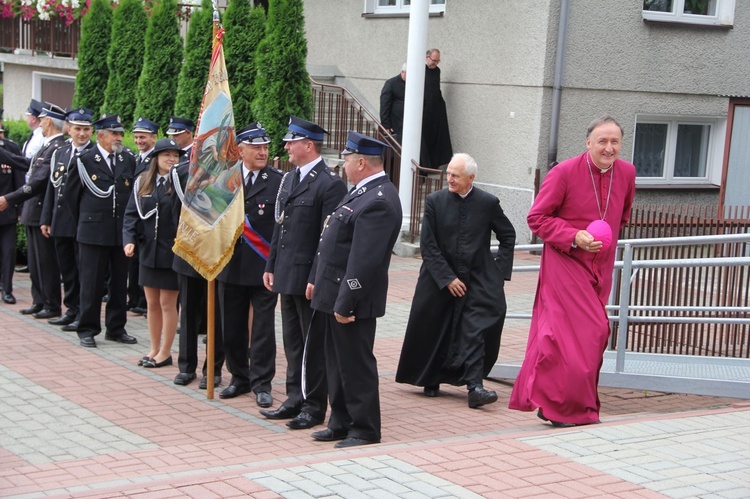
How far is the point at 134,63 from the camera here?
1706cm

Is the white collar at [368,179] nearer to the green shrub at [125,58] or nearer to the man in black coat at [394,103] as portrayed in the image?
the man in black coat at [394,103]

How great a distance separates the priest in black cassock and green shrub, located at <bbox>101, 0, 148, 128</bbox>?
9.85 metres

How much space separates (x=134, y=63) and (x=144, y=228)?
8.69 meters

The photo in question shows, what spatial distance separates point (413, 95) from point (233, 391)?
822 centimetres

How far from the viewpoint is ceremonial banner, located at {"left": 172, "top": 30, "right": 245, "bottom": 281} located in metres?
7.99

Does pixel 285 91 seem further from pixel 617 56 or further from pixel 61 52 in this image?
pixel 61 52

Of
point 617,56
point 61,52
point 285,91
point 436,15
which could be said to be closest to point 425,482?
point 285,91

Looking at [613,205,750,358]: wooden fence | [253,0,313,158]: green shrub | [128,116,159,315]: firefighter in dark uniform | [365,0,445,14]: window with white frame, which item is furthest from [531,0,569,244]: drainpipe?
[128,116,159,315]: firefighter in dark uniform

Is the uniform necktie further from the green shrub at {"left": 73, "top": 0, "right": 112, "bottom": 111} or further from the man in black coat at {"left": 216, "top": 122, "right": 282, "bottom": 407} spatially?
the green shrub at {"left": 73, "top": 0, "right": 112, "bottom": 111}

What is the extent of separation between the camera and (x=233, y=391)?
813 centimetres

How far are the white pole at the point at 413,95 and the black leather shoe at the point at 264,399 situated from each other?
300 inches

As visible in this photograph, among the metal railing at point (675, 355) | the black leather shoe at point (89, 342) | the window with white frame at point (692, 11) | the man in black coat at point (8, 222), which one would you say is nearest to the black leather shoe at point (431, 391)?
the metal railing at point (675, 355)

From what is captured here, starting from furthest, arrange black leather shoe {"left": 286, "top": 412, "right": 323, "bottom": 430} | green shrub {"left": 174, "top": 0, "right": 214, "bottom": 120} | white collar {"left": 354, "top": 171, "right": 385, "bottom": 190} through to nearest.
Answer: green shrub {"left": 174, "top": 0, "right": 214, "bottom": 120} → black leather shoe {"left": 286, "top": 412, "right": 323, "bottom": 430} → white collar {"left": 354, "top": 171, "right": 385, "bottom": 190}

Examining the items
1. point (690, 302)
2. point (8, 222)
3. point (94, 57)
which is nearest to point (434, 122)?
point (94, 57)
